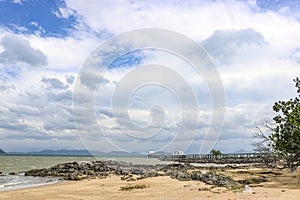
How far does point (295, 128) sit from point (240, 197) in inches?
328

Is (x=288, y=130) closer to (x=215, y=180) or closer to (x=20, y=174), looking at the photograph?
(x=215, y=180)

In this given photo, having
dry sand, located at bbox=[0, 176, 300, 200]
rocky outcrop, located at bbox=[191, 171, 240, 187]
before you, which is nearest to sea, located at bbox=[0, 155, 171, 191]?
dry sand, located at bbox=[0, 176, 300, 200]

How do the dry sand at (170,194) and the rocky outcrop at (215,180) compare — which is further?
the rocky outcrop at (215,180)

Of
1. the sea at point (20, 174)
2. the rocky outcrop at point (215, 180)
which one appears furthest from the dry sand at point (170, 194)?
the sea at point (20, 174)

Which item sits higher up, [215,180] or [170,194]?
[215,180]

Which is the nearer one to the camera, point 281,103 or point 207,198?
point 207,198

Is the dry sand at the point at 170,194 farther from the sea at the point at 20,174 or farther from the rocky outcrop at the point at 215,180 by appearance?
the sea at the point at 20,174

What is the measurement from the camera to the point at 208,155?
4513 inches

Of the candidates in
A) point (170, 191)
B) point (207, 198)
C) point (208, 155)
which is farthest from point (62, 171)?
point (208, 155)

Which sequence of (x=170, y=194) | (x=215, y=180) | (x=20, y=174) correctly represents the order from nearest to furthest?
(x=170, y=194) < (x=215, y=180) < (x=20, y=174)

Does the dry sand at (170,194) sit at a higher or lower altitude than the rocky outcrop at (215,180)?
lower

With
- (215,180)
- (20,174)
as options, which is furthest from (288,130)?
(20,174)

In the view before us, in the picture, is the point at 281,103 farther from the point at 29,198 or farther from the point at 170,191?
the point at 29,198

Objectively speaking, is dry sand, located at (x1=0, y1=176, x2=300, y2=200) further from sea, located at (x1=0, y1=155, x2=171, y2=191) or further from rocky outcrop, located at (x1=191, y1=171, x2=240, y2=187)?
sea, located at (x1=0, y1=155, x2=171, y2=191)
